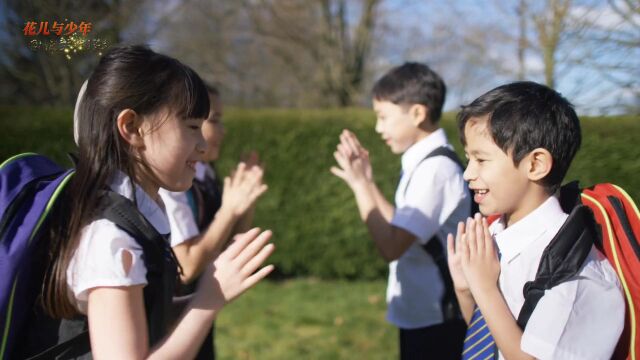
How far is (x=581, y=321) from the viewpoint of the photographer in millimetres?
1436

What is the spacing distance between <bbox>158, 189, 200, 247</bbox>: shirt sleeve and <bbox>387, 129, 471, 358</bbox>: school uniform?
2.85 ft

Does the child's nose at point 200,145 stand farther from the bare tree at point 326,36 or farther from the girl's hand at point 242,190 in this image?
the bare tree at point 326,36

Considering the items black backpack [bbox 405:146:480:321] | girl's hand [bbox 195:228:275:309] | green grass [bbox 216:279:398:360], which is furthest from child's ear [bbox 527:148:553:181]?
green grass [bbox 216:279:398:360]

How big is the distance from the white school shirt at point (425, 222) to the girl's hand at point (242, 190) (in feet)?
2.01

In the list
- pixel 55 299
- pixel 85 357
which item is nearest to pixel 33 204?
pixel 55 299

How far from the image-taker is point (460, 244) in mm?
1693

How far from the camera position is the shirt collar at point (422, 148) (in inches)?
107

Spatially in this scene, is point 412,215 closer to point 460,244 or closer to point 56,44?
point 460,244

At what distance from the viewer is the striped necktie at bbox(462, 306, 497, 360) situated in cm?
173

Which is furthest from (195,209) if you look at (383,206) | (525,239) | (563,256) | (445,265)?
(563,256)

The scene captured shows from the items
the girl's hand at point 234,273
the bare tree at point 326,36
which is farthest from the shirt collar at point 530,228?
the bare tree at point 326,36

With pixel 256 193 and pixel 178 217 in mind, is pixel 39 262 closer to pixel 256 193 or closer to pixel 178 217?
pixel 178 217

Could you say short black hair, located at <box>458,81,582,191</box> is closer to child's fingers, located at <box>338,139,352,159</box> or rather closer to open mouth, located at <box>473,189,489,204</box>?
open mouth, located at <box>473,189,489,204</box>

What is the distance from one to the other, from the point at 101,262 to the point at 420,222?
4.84 ft
